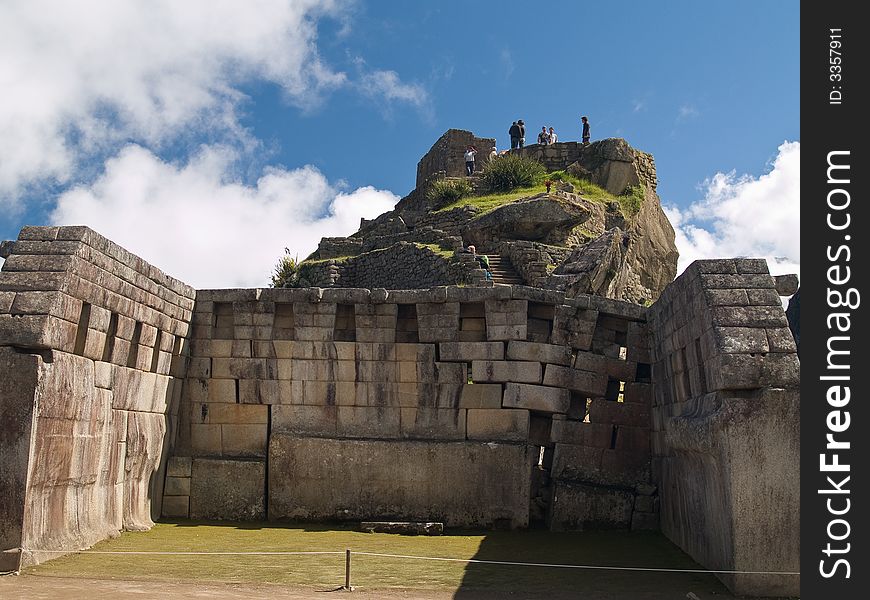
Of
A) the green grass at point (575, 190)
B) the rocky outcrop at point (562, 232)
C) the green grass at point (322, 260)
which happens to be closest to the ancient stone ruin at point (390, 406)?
the rocky outcrop at point (562, 232)

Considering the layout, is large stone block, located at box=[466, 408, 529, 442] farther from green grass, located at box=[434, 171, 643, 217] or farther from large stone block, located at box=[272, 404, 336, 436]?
green grass, located at box=[434, 171, 643, 217]

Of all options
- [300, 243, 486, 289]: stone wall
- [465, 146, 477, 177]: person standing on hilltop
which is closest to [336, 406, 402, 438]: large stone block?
[300, 243, 486, 289]: stone wall

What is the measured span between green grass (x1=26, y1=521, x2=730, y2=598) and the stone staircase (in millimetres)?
13259

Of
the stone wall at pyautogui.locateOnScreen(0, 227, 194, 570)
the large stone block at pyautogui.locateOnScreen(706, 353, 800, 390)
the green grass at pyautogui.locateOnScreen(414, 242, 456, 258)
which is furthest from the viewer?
the green grass at pyautogui.locateOnScreen(414, 242, 456, 258)

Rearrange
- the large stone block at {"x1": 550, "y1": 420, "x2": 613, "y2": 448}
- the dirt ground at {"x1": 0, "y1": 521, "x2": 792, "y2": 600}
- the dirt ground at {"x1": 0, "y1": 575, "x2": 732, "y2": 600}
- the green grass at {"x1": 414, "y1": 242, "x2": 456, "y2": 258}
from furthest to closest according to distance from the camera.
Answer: the green grass at {"x1": 414, "y1": 242, "x2": 456, "y2": 258} < the large stone block at {"x1": 550, "y1": 420, "x2": 613, "y2": 448} < the dirt ground at {"x1": 0, "y1": 521, "x2": 792, "y2": 600} < the dirt ground at {"x1": 0, "y1": 575, "x2": 732, "y2": 600}

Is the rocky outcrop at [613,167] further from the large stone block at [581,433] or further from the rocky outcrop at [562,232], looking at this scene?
the large stone block at [581,433]

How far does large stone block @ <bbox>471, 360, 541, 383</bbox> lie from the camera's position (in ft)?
39.4

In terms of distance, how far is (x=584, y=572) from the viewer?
9000mm

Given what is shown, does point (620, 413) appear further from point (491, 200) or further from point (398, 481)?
point (491, 200)

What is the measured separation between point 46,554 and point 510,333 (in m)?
6.32

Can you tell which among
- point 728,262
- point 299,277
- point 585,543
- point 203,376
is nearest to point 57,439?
point 203,376

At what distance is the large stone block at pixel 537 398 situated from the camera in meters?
11.9

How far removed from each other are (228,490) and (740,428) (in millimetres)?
7161
